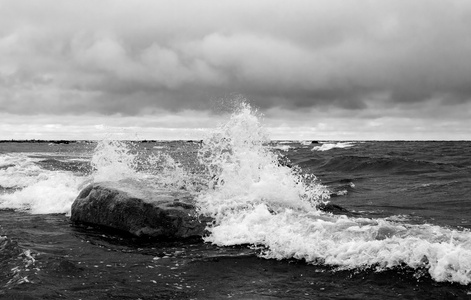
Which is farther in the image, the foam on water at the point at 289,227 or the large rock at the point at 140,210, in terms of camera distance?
the large rock at the point at 140,210

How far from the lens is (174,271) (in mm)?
6223

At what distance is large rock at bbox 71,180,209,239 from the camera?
8.30 m

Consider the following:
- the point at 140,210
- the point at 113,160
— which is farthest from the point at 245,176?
the point at 113,160

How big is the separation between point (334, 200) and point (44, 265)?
10.0m

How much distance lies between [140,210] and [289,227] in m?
3.27

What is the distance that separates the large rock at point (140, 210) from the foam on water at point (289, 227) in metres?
0.46

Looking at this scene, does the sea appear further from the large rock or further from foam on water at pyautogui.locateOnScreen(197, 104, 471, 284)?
the large rock

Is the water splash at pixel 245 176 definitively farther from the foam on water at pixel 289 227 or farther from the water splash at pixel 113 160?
the water splash at pixel 113 160

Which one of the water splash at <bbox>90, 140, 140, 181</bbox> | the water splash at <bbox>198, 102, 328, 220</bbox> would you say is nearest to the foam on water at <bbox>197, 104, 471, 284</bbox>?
the water splash at <bbox>198, 102, 328, 220</bbox>

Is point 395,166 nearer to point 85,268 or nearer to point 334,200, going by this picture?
point 334,200

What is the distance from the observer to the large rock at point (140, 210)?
830 centimetres

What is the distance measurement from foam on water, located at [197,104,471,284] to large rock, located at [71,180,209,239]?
1.49ft

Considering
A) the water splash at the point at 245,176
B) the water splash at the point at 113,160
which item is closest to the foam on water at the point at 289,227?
the water splash at the point at 245,176

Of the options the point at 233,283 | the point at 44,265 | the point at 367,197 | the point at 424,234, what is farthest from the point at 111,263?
the point at 367,197
